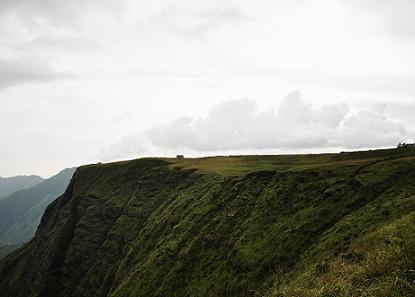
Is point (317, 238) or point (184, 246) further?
point (184, 246)

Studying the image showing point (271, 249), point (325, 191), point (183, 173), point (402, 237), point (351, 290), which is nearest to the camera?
point (351, 290)

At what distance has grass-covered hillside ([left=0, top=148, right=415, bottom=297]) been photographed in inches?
1110

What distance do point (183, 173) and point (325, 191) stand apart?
175 ft

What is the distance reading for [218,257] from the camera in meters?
57.9

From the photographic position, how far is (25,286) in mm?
127625

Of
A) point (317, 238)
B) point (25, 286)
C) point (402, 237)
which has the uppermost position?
point (402, 237)

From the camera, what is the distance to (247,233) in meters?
57.6

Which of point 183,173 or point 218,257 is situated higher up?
point 183,173

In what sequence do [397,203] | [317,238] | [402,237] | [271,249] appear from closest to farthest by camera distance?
[402,237] → [397,203] → [317,238] → [271,249]

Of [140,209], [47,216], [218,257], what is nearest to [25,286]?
[47,216]

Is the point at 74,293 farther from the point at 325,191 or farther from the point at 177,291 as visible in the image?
the point at 325,191

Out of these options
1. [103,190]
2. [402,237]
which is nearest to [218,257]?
[402,237]

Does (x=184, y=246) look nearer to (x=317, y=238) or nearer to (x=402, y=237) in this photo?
(x=317, y=238)

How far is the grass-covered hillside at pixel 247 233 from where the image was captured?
28.2 m
